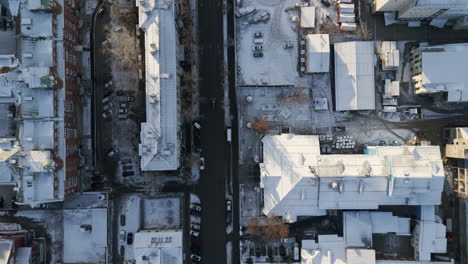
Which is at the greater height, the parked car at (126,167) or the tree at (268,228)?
the parked car at (126,167)

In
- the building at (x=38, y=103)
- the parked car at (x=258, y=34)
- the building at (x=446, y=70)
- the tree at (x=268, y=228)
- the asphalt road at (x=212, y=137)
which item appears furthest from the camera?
the asphalt road at (x=212, y=137)

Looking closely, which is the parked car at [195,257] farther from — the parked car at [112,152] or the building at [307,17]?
the building at [307,17]

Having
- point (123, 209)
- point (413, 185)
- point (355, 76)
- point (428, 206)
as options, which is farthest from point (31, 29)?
point (428, 206)

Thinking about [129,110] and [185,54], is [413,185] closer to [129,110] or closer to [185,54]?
[185,54]

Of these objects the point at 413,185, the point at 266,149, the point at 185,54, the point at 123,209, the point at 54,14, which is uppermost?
the point at 54,14

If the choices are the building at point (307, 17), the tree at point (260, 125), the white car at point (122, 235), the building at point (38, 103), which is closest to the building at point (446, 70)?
the building at point (307, 17)
